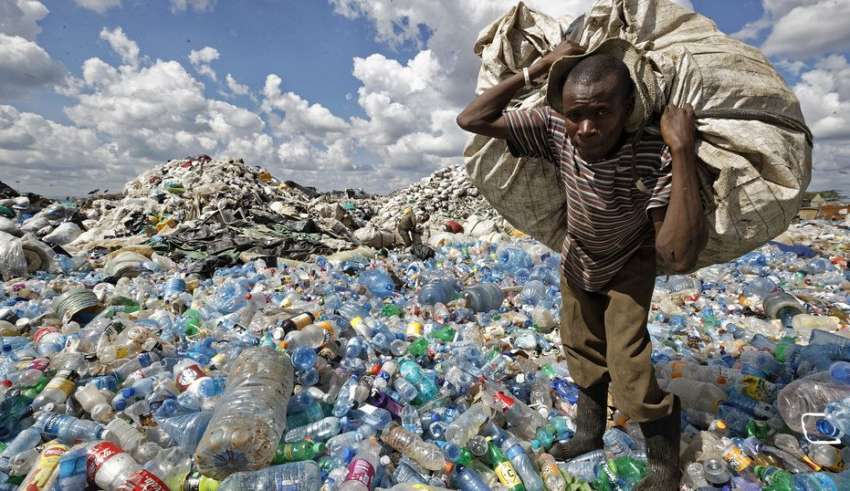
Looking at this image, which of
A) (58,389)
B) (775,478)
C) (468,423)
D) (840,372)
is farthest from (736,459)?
(58,389)

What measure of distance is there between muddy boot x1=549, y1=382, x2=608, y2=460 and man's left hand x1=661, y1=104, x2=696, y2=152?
1.21 metres

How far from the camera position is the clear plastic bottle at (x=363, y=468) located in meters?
1.76

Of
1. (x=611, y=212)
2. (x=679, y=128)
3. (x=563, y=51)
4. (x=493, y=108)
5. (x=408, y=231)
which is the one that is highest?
(x=563, y=51)

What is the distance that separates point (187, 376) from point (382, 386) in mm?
1070

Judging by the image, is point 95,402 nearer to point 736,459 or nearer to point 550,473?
point 550,473

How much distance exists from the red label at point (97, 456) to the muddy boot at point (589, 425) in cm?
195

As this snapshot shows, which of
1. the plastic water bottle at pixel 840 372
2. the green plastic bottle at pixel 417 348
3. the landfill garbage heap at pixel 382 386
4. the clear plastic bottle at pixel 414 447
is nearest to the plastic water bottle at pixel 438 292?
the landfill garbage heap at pixel 382 386

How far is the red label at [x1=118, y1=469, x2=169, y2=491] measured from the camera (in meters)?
1.63

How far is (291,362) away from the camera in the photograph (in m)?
2.47

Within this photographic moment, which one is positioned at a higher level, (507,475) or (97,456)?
(97,456)

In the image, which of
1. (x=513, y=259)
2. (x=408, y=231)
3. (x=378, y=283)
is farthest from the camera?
(x=408, y=231)

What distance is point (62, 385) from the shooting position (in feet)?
7.74

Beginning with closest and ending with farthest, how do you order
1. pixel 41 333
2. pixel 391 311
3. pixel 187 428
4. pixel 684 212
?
pixel 684 212 → pixel 187 428 → pixel 41 333 → pixel 391 311

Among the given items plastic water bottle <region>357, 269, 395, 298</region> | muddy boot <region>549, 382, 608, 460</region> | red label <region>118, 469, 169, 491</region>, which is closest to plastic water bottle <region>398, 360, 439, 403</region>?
muddy boot <region>549, 382, 608, 460</region>
